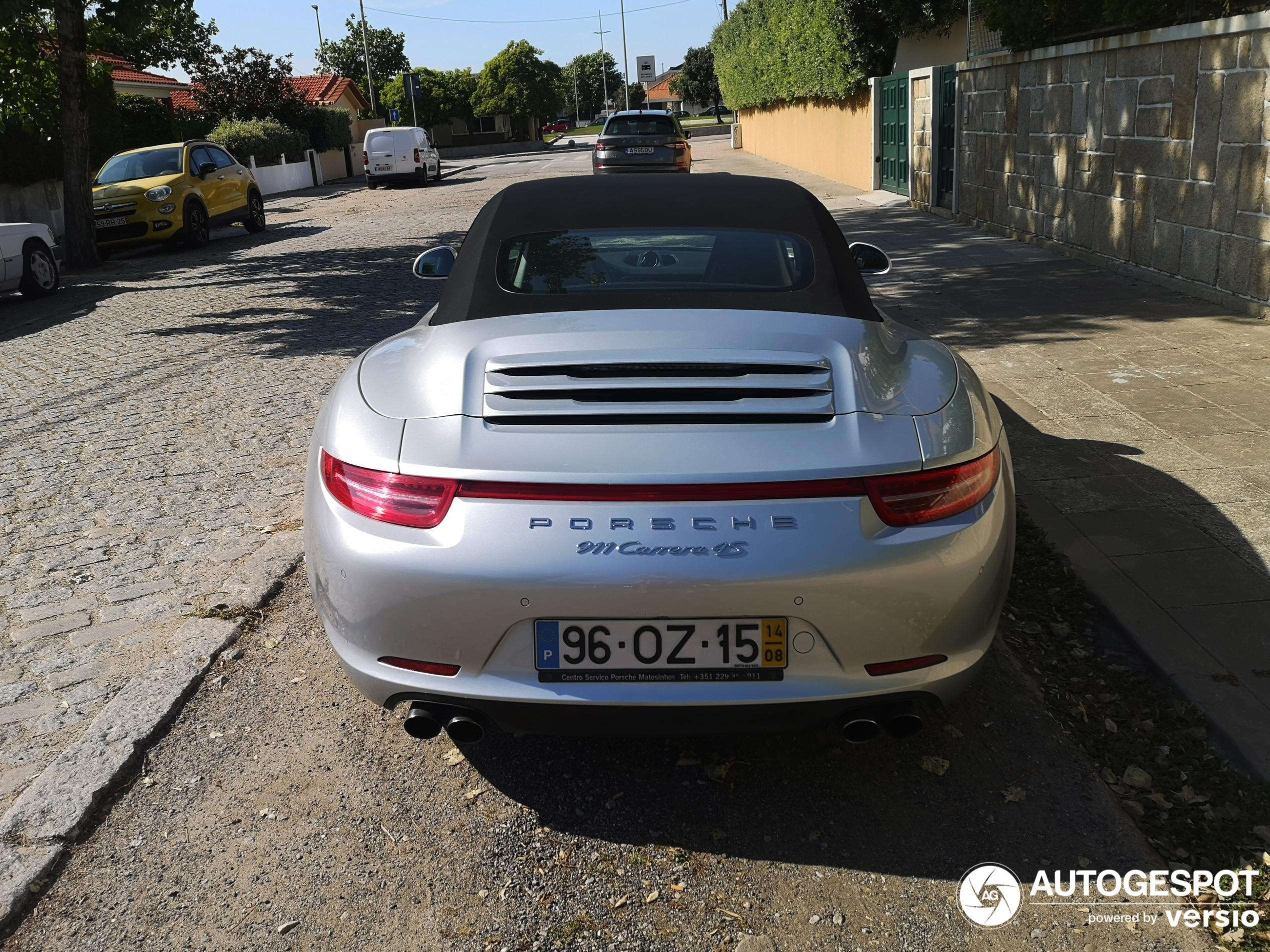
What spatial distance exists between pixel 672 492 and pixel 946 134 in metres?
15.2

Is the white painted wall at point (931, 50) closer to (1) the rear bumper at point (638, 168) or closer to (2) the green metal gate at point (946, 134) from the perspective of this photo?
(2) the green metal gate at point (946, 134)

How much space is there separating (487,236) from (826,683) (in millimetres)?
1930

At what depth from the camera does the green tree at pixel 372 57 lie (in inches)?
3617

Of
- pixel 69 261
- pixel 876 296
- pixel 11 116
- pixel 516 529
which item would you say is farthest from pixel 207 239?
pixel 516 529

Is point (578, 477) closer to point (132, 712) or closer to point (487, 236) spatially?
point (487, 236)

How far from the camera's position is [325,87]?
179 ft

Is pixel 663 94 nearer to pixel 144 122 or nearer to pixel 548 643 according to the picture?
pixel 144 122

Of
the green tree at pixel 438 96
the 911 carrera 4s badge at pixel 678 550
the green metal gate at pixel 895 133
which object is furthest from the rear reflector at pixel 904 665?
the green tree at pixel 438 96

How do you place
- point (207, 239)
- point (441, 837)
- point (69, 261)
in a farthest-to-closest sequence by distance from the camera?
point (207, 239) → point (69, 261) → point (441, 837)

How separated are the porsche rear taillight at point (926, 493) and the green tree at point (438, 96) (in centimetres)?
8227

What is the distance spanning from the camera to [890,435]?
260 centimetres

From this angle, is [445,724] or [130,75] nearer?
[445,724]

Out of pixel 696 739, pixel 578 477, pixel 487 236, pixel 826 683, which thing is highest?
pixel 487 236

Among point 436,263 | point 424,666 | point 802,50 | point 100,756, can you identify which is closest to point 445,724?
point 424,666
